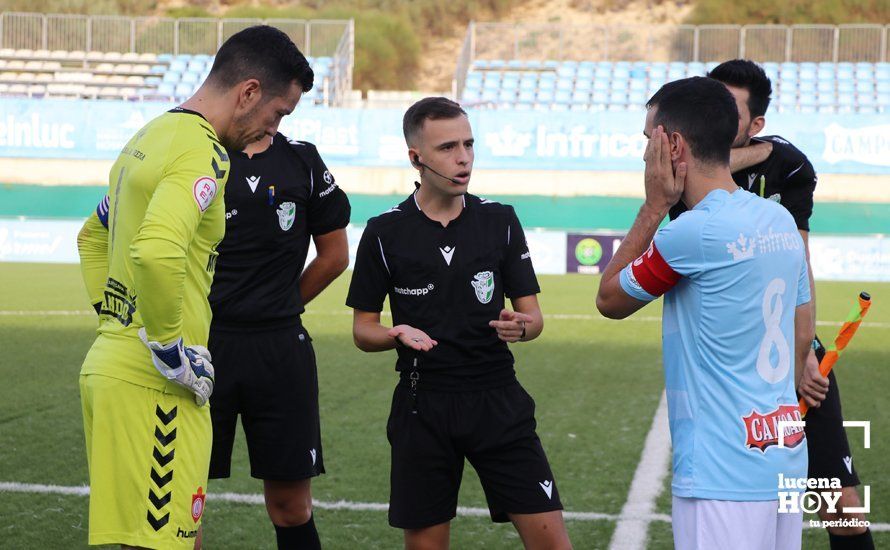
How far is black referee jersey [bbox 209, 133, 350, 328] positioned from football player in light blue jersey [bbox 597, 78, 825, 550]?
1.78 m

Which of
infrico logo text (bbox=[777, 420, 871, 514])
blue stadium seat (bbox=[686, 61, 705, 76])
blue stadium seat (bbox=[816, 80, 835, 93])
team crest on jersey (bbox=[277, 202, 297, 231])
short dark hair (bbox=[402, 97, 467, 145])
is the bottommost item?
infrico logo text (bbox=[777, 420, 871, 514])

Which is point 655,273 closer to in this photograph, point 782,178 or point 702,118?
point 702,118

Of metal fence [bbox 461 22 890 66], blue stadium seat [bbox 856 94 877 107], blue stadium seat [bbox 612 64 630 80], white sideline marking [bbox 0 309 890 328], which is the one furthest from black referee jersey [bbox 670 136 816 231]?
blue stadium seat [bbox 612 64 630 80]

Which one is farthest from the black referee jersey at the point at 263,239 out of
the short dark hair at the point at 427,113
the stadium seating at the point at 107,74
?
the stadium seating at the point at 107,74

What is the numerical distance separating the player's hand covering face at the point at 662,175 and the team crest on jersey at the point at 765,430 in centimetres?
61

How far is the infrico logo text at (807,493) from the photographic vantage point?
2.84 metres

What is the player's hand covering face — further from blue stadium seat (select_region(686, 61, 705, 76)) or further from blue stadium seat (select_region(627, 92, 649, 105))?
blue stadium seat (select_region(686, 61, 705, 76))

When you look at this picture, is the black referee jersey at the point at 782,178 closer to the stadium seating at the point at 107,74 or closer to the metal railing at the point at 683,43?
the stadium seating at the point at 107,74

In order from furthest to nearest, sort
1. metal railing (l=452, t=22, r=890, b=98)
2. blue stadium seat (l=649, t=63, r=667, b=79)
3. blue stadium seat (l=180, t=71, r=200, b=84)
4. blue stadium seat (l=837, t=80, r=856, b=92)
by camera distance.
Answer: blue stadium seat (l=180, t=71, r=200, b=84) < blue stadium seat (l=649, t=63, r=667, b=79) < metal railing (l=452, t=22, r=890, b=98) < blue stadium seat (l=837, t=80, r=856, b=92)

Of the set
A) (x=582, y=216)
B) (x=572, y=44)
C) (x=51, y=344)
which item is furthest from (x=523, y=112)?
(x=51, y=344)

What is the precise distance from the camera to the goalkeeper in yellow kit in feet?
9.51

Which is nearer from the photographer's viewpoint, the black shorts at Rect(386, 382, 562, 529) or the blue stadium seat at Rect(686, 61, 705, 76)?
the black shorts at Rect(386, 382, 562, 529)

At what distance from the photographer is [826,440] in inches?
160

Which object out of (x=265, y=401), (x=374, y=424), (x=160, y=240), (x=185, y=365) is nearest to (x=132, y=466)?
(x=185, y=365)
